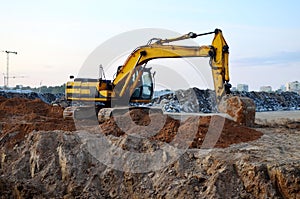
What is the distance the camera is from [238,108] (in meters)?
11.4

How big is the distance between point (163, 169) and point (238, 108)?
5.46 meters

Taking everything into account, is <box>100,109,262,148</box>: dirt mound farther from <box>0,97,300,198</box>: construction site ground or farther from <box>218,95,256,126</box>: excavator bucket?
<box>218,95,256,126</box>: excavator bucket

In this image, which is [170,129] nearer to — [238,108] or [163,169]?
[163,169]

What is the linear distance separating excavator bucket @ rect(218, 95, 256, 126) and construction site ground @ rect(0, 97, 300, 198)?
194cm

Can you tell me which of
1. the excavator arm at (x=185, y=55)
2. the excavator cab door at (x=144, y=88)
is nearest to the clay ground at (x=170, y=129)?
the excavator arm at (x=185, y=55)

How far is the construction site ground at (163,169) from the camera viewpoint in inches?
231

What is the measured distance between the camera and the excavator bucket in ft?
37.3

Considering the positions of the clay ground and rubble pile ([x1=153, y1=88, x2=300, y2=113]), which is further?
rubble pile ([x1=153, y1=88, x2=300, y2=113])

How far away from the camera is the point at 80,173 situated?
23.4 feet

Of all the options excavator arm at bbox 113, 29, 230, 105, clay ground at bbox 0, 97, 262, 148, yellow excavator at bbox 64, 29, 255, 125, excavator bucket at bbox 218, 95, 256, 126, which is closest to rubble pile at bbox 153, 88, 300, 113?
yellow excavator at bbox 64, 29, 255, 125

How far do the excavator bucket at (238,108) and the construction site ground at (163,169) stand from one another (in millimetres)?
1939

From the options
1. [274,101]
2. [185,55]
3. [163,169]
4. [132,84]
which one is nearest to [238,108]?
[185,55]

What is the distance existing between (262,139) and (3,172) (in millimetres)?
5446

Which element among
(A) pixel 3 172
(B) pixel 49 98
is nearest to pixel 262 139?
(A) pixel 3 172
